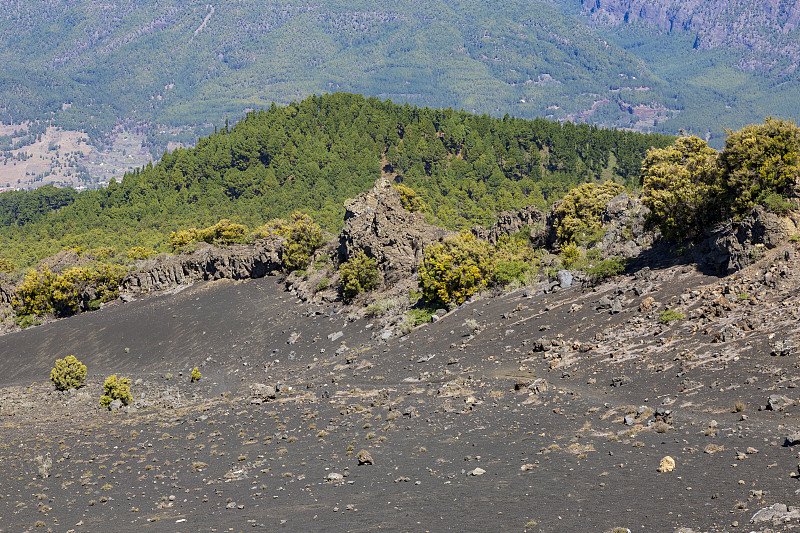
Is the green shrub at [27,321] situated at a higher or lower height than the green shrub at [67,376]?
lower

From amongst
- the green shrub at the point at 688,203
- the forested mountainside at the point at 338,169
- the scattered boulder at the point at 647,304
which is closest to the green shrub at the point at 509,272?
the green shrub at the point at 688,203

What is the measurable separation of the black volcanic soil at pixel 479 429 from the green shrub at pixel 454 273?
219 cm

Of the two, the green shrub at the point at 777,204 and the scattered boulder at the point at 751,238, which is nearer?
the scattered boulder at the point at 751,238

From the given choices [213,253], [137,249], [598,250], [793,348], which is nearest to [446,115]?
[137,249]

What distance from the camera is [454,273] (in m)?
39.8

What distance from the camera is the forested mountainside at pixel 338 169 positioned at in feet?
404

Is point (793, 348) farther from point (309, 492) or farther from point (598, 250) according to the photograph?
point (598, 250)

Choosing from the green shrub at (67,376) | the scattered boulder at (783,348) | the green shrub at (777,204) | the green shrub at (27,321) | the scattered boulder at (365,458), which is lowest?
the green shrub at (27,321)

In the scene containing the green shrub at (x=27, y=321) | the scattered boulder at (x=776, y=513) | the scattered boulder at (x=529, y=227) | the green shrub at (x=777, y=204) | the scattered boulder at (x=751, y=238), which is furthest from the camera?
the green shrub at (x=27, y=321)

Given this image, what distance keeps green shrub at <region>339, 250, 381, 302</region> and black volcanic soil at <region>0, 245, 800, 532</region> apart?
839 cm

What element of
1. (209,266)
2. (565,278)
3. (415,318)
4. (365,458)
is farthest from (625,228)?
(209,266)

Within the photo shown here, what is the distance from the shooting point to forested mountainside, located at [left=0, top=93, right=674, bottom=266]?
12312 cm

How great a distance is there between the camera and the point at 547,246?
50.3 meters

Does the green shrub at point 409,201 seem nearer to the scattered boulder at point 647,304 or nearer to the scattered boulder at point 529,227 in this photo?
the scattered boulder at point 529,227
